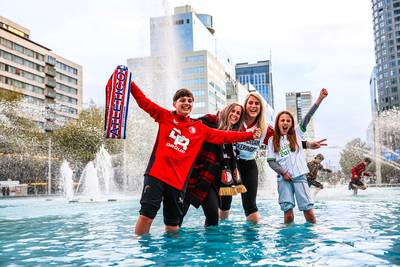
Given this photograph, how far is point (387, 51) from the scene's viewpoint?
130m

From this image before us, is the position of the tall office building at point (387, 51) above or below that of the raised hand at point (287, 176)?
above

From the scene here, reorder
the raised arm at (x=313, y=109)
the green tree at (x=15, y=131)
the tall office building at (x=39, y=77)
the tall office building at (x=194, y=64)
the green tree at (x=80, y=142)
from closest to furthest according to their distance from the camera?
the raised arm at (x=313, y=109)
the green tree at (x=15, y=131)
the green tree at (x=80, y=142)
the tall office building at (x=39, y=77)
the tall office building at (x=194, y=64)

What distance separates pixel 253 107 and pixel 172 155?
1.81m

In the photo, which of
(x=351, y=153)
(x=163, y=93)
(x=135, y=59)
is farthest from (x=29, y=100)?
(x=351, y=153)

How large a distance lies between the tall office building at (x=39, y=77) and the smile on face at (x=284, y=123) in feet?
219

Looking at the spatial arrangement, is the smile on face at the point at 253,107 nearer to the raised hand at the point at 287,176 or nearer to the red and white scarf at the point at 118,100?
the raised hand at the point at 287,176

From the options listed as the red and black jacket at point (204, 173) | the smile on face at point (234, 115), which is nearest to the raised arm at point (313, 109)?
the smile on face at point (234, 115)

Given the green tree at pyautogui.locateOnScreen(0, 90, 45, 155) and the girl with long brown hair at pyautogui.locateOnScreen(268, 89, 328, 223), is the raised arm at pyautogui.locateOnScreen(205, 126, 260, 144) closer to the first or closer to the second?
the girl with long brown hair at pyautogui.locateOnScreen(268, 89, 328, 223)

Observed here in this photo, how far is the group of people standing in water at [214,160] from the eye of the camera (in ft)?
17.8

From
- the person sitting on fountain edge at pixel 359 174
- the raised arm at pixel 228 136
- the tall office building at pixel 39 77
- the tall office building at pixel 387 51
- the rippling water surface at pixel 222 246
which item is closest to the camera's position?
the rippling water surface at pixel 222 246

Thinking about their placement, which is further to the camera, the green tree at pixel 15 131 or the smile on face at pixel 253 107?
the green tree at pixel 15 131

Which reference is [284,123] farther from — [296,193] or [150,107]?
[150,107]

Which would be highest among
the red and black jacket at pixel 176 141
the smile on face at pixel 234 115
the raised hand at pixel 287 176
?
the smile on face at pixel 234 115

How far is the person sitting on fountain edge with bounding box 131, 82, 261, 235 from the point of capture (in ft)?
17.6
